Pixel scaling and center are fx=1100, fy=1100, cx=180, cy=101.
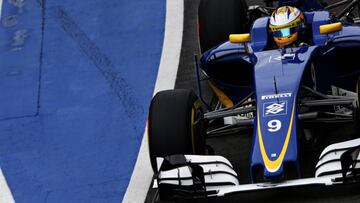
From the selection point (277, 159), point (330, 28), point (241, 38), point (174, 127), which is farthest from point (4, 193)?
point (330, 28)

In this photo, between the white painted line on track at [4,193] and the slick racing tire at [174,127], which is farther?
the white painted line on track at [4,193]

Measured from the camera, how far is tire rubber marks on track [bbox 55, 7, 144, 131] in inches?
496

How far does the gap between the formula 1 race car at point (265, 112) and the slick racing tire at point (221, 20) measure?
1 centimetres

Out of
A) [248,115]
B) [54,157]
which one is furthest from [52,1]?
[248,115]

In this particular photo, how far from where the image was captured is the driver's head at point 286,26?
10.8 meters

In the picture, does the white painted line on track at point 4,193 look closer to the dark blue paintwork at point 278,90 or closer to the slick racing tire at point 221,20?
the slick racing tire at point 221,20

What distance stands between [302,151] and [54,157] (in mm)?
2750

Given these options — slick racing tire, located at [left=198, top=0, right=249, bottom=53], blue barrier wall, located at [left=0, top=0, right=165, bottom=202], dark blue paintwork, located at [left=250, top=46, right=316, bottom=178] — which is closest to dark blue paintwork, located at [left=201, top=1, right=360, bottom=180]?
dark blue paintwork, located at [left=250, top=46, right=316, bottom=178]

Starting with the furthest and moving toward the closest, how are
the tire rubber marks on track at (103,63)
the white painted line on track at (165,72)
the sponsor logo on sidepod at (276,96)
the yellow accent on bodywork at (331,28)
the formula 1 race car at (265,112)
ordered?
the tire rubber marks on track at (103,63) → the white painted line on track at (165,72) → the yellow accent on bodywork at (331,28) → the sponsor logo on sidepod at (276,96) → the formula 1 race car at (265,112)

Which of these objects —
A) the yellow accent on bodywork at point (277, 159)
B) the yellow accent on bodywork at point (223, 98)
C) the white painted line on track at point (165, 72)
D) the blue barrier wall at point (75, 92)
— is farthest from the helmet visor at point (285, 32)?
the blue barrier wall at point (75, 92)

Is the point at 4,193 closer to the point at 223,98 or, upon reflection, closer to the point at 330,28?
the point at 223,98

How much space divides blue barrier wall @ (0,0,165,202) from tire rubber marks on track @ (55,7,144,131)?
0.04 ft

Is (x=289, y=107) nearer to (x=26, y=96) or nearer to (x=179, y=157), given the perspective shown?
(x=179, y=157)

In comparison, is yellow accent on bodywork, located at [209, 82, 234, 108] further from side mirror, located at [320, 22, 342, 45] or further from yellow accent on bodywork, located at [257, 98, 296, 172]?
yellow accent on bodywork, located at [257, 98, 296, 172]
